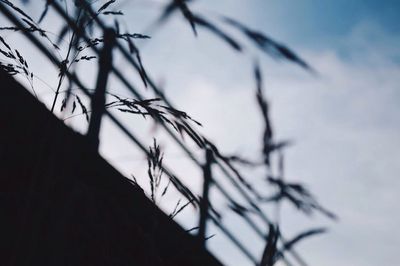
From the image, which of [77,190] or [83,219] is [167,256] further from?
[77,190]

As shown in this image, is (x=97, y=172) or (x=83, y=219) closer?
(x=83, y=219)

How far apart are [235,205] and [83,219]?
1.50 ft

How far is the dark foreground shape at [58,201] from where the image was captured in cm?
100

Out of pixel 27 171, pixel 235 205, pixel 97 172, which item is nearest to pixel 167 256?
pixel 97 172

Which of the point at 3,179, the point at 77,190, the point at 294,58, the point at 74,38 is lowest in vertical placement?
the point at 77,190

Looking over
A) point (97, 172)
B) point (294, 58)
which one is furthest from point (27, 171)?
point (294, 58)

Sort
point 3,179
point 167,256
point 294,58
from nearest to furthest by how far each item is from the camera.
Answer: point 294,58 → point 3,179 → point 167,256

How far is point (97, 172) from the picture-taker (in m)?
1.67

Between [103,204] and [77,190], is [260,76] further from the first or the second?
[103,204]

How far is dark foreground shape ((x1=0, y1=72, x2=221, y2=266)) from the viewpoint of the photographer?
3.28ft

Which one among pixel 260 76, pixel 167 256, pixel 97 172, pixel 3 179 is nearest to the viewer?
pixel 260 76

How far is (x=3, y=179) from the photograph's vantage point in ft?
4.96

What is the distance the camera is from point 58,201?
1416 mm

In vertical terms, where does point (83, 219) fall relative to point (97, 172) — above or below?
below
